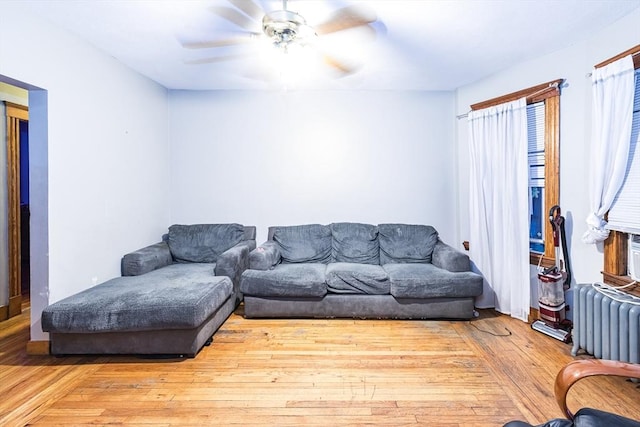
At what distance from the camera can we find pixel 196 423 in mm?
1838

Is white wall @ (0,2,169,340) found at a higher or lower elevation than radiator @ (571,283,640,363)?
higher

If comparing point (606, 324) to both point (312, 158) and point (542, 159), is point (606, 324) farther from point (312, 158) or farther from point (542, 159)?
point (312, 158)

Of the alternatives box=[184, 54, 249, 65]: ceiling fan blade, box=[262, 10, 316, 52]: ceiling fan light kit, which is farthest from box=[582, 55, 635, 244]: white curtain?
box=[184, 54, 249, 65]: ceiling fan blade

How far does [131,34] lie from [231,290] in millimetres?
2376

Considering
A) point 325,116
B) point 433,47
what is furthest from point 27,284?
point 433,47

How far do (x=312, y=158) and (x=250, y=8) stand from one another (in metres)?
2.16

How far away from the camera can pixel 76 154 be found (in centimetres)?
280

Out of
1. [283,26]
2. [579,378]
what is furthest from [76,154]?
[579,378]

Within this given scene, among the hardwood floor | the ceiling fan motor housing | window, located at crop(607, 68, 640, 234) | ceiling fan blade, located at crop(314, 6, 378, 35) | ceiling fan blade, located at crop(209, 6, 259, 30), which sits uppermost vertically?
ceiling fan blade, located at crop(314, 6, 378, 35)

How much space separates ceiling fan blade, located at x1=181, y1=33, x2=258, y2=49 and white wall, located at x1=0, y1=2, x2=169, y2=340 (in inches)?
36.2

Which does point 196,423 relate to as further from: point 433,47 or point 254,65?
point 433,47

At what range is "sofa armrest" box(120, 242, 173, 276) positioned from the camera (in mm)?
3289

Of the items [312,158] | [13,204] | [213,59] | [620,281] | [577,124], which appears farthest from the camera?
[312,158]

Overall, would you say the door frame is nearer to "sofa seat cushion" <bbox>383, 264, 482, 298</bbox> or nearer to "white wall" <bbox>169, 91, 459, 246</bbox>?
"white wall" <bbox>169, 91, 459, 246</bbox>
